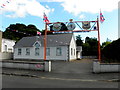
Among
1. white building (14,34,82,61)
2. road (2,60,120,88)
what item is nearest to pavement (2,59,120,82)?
road (2,60,120,88)

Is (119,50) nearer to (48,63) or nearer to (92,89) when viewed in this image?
(48,63)

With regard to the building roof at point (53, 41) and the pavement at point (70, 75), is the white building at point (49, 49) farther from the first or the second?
the pavement at point (70, 75)

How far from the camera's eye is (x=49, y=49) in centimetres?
2997

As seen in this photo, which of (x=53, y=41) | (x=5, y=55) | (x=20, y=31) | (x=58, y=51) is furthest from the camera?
(x=20, y=31)

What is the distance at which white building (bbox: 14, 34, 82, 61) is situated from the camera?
94.2 ft

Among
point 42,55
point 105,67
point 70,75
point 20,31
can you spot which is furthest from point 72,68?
point 20,31

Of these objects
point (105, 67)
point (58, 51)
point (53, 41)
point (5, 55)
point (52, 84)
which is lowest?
point (52, 84)

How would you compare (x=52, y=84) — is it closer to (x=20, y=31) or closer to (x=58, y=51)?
(x=58, y=51)

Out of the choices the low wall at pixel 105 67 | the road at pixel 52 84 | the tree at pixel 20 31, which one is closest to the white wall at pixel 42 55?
the low wall at pixel 105 67

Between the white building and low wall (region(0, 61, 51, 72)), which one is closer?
low wall (region(0, 61, 51, 72))

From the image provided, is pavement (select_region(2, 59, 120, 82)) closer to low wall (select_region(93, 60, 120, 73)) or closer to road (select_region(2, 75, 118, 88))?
low wall (select_region(93, 60, 120, 73))

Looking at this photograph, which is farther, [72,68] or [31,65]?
[72,68]

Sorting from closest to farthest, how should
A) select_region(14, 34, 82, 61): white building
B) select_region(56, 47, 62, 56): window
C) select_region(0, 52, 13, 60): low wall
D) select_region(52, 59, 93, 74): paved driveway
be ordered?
select_region(52, 59, 93, 74): paved driveway
select_region(14, 34, 82, 61): white building
select_region(56, 47, 62, 56): window
select_region(0, 52, 13, 60): low wall

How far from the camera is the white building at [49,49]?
28.7m
